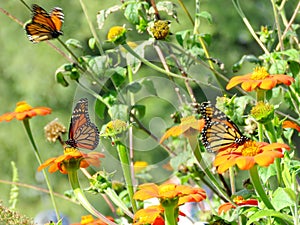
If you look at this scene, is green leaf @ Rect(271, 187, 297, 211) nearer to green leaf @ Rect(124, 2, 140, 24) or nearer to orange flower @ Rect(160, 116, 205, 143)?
orange flower @ Rect(160, 116, 205, 143)

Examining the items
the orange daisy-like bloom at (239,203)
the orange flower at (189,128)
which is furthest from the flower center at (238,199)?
the orange flower at (189,128)

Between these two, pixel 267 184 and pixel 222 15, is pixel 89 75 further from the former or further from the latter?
pixel 222 15

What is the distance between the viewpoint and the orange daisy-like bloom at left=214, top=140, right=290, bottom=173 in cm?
81

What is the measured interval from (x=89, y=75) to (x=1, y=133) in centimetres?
193

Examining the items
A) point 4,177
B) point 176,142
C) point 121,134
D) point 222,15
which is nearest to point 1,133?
point 4,177

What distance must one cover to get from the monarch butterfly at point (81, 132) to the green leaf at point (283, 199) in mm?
316

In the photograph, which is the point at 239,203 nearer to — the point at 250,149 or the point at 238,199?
the point at 238,199

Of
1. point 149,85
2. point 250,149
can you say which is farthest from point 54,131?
point 250,149

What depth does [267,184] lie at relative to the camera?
1.00 meters

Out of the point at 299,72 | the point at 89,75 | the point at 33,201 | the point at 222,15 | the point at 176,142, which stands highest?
the point at 89,75

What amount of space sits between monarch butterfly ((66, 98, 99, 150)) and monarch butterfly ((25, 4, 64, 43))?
159mm

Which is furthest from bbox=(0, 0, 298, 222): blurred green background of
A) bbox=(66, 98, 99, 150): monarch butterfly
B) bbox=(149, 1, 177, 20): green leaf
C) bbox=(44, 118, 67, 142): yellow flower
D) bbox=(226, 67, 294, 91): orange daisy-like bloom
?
bbox=(226, 67, 294, 91): orange daisy-like bloom

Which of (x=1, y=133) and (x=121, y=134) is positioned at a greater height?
(x=121, y=134)

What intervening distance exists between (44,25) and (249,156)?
492 millimetres
